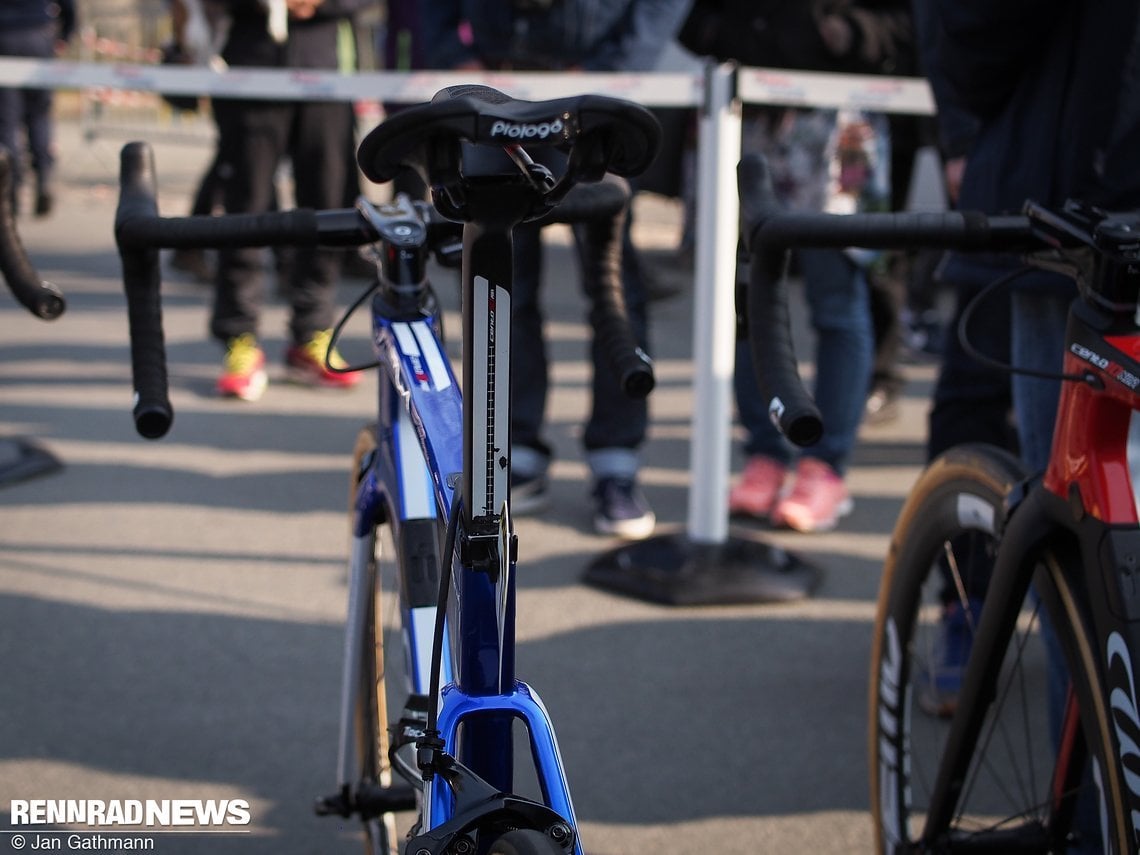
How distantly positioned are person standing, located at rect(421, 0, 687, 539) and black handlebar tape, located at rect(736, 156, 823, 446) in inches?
93.1

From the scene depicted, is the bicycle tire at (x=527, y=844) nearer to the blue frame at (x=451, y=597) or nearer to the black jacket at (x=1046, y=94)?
the blue frame at (x=451, y=597)

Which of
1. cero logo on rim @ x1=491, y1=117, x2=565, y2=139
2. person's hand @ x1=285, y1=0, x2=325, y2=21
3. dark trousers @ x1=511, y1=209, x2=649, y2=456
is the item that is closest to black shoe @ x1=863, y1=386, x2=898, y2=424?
dark trousers @ x1=511, y1=209, x2=649, y2=456

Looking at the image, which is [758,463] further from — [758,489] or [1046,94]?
[1046,94]

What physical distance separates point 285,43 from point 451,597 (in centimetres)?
429

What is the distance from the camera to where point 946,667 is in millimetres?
3158

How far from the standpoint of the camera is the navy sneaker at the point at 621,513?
4.22 meters

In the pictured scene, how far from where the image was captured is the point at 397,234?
1914mm

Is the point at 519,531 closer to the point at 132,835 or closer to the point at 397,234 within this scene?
the point at 132,835

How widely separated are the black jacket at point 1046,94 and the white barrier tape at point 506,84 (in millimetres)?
1265

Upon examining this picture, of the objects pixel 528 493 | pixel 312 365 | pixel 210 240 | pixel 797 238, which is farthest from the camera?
pixel 312 365

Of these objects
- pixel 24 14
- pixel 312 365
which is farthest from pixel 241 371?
pixel 24 14

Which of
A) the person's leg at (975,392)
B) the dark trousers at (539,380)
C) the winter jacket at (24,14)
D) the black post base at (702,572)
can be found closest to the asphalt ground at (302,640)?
the black post base at (702,572)

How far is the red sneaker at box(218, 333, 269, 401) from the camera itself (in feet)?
18.1

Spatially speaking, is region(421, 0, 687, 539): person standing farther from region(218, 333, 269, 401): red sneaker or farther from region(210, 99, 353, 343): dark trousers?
region(218, 333, 269, 401): red sneaker
